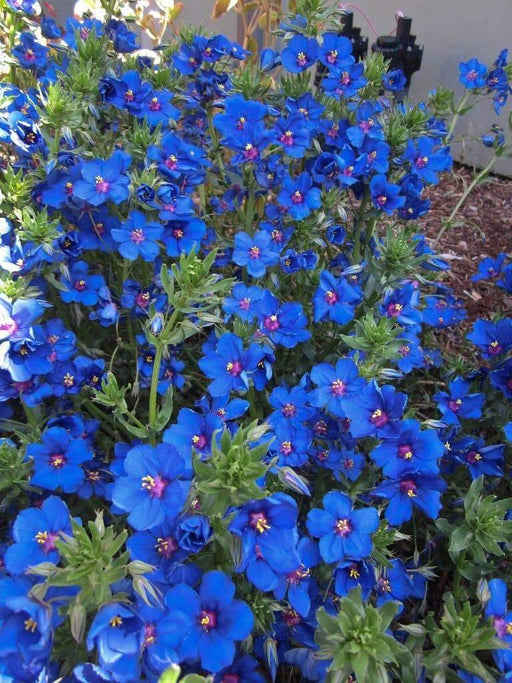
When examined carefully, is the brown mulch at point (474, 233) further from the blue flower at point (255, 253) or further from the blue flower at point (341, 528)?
the blue flower at point (341, 528)

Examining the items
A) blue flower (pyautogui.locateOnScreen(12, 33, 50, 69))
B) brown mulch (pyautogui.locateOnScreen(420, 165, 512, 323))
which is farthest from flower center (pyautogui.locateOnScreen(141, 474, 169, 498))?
brown mulch (pyautogui.locateOnScreen(420, 165, 512, 323))

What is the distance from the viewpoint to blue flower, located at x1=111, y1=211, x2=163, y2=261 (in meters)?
1.66

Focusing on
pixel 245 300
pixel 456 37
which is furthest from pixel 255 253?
pixel 456 37

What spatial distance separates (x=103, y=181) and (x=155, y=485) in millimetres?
914

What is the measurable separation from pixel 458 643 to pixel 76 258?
55.5 inches

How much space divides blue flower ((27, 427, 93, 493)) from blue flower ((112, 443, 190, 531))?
352 millimetres

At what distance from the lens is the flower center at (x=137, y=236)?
1.69 metres

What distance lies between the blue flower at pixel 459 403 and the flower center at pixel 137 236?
98cm

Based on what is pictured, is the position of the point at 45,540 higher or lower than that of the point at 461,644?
lower

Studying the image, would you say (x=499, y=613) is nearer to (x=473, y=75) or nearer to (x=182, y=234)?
(x=182, y=234)

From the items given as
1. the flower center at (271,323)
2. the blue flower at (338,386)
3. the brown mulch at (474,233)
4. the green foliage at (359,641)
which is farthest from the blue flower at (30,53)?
the green foliage at (359,641)

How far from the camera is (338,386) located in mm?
A: 1434

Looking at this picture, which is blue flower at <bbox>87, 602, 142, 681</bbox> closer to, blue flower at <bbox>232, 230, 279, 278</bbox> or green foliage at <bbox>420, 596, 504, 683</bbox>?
green foliage at <bbox>420, 596, 504, 683</bbox>

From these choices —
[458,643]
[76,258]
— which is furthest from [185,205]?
[458,643]
